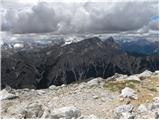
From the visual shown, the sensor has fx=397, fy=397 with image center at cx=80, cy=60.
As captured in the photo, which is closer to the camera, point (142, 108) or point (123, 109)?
point (142, 108)

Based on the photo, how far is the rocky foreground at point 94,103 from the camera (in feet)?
53.0

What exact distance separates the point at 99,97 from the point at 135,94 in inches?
70.5

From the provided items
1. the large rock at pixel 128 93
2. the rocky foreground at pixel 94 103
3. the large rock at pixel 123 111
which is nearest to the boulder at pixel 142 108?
the rocky foreground at pixel 94 103

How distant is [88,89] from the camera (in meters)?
21.6

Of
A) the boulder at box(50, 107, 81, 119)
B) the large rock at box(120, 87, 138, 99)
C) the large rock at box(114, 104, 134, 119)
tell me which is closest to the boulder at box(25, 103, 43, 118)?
the boulder at box(50, 107, 81, 119)

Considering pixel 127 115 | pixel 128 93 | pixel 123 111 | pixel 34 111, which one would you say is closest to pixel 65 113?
pixel 34 111

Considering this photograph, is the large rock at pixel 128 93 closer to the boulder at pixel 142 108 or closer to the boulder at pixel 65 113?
the boulder at pixel 142 108

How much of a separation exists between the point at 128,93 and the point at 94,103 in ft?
6.24

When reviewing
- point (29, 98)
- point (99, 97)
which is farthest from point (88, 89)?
point (29, 98)

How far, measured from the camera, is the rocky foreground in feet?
53.0

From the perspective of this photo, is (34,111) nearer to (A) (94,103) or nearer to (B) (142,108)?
(A) (94,103)

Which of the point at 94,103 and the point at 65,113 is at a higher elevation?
the point at 65,113

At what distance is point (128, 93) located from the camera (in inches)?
768

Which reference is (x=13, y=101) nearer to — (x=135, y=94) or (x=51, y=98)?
(x=51, y=98)
